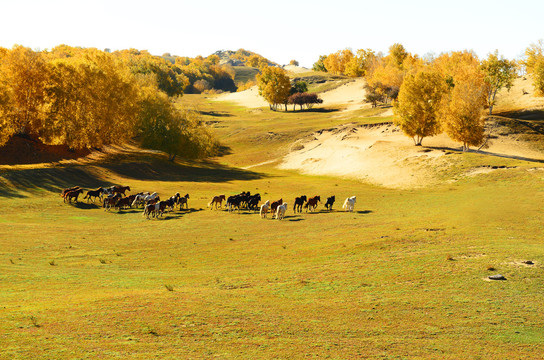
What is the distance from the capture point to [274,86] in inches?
6560

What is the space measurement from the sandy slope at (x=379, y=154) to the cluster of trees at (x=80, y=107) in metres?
24.2

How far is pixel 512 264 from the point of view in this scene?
66.8 ft

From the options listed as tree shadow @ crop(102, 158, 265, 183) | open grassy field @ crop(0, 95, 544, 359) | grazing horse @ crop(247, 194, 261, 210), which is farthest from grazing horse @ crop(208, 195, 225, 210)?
tree shadow @ crop(102, 158, 265, 183)

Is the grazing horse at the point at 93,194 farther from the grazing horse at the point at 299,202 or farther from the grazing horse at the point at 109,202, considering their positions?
the grazing horse at the point at 299,202

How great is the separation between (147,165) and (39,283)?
50.4m

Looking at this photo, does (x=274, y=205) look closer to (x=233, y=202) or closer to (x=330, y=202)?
(x=233, y=202)

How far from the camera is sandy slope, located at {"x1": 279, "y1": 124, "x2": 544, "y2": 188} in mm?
62406

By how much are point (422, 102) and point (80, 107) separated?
60.1m

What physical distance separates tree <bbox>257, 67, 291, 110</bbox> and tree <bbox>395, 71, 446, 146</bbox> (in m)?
93.3

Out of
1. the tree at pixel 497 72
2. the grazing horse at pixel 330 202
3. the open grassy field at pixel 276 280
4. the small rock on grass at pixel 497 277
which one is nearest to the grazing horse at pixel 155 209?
the open grassy field at pixel 276 280

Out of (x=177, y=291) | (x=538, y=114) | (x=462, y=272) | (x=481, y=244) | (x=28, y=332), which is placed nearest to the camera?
(x=28, y=332)

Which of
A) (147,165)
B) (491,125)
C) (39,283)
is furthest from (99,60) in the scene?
(491,125)

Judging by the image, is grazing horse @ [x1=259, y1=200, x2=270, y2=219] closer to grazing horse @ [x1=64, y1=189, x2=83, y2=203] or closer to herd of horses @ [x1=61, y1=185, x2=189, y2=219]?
herd of horses @ [x1=61, y1=185, x2=189, y2=219]

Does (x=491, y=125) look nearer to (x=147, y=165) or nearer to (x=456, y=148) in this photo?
(x=456, y=148)
